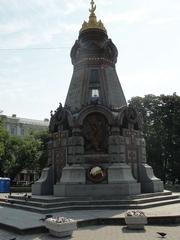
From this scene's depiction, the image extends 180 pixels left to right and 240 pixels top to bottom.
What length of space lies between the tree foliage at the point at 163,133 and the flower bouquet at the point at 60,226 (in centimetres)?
2505

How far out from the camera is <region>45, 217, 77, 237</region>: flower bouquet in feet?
27.8

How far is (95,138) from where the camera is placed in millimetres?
16438

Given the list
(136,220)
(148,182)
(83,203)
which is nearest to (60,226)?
(136,220)

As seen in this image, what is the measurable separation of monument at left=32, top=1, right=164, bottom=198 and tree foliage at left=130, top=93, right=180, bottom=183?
15694mm

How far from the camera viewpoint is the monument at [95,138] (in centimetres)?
1506

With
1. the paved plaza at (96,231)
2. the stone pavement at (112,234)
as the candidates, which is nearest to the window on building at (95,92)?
the paved plaza at (96,231)

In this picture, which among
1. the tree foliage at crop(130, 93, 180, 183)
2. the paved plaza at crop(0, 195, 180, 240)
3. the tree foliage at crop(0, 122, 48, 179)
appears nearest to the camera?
the paved plaza at crop(0, 195, 180, 240)

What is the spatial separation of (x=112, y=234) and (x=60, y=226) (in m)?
1.70

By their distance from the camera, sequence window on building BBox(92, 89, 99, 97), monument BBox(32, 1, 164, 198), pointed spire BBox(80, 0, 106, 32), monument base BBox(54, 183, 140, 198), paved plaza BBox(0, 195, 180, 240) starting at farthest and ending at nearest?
pointed spire BBox(80, 0, 106, 32), window on building BBox(92, 89, 99, 97), monument BBox(32, 1, 164, 198), monument base BBox(54, 183, 140, 198), paved plaza BBox(0, 195, 180, 240)

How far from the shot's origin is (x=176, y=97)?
111ft

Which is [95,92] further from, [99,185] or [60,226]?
[60,226]

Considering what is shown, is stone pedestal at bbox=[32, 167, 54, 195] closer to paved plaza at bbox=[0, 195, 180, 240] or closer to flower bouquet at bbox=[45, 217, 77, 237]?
paved plaza at bbox=[0, 195, 180, 240]

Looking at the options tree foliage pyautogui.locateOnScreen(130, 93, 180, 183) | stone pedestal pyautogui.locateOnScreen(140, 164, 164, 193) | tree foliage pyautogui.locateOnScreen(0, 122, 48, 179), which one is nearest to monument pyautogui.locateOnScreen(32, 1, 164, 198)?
stone pedestal pyautogui.locateOnScreen(140, 164, 164, 193)

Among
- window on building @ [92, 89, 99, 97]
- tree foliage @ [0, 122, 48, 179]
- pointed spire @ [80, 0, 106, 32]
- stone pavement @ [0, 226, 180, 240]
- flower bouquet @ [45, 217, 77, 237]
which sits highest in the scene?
pointed spire @ [80, 0, 106, 32]
